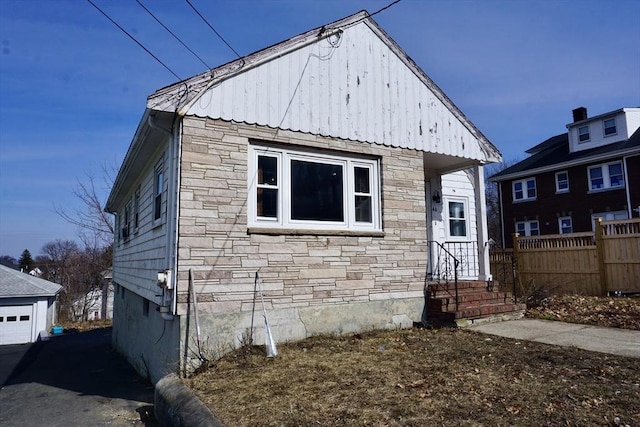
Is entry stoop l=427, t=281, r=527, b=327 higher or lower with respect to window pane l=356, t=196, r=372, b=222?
lower

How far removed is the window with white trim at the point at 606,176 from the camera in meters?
22.5

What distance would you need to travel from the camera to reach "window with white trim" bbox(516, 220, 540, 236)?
87.2 ft

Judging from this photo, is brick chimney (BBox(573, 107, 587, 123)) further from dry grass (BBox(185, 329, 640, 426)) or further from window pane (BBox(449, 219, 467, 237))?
dry grass (BBox(185, 329, 640, 426))

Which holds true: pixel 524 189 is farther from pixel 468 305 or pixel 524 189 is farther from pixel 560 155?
pixel 468 305

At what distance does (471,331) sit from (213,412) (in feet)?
16.4

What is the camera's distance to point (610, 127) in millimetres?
23906

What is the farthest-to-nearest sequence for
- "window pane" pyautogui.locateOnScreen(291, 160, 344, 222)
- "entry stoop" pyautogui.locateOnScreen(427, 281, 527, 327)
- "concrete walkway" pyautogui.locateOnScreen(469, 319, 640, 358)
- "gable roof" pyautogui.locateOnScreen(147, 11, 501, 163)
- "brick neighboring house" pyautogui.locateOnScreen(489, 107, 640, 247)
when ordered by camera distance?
"brick neighboring house" pyautogui.locateOnScreen(489, 107, 640, 247) → "entry stoop" pyautogui.locateOnScreen(427, 281, 527, 327) → "window pane" pyautogui.locateOnScreen(291, 160, 344, 222) → "gable roof" pyautogui.locateOnScreen(147, 11, 501, 163) → "concrete walkway" pyautogui.locateOnScreen(469, 319, 640, 358)

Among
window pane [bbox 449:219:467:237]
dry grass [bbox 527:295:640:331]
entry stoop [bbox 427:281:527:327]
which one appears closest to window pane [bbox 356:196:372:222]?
entry stoop [bbox 427:281:527:327]

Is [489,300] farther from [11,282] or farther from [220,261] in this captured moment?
[11,282]

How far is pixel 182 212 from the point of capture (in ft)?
21.2

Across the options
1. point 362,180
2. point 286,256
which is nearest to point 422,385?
point 286,256

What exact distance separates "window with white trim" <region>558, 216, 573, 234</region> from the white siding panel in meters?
17.9

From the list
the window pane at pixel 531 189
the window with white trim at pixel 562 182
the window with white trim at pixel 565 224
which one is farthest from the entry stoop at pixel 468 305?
the window pane at pixel 531 189

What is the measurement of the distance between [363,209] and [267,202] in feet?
6.54
